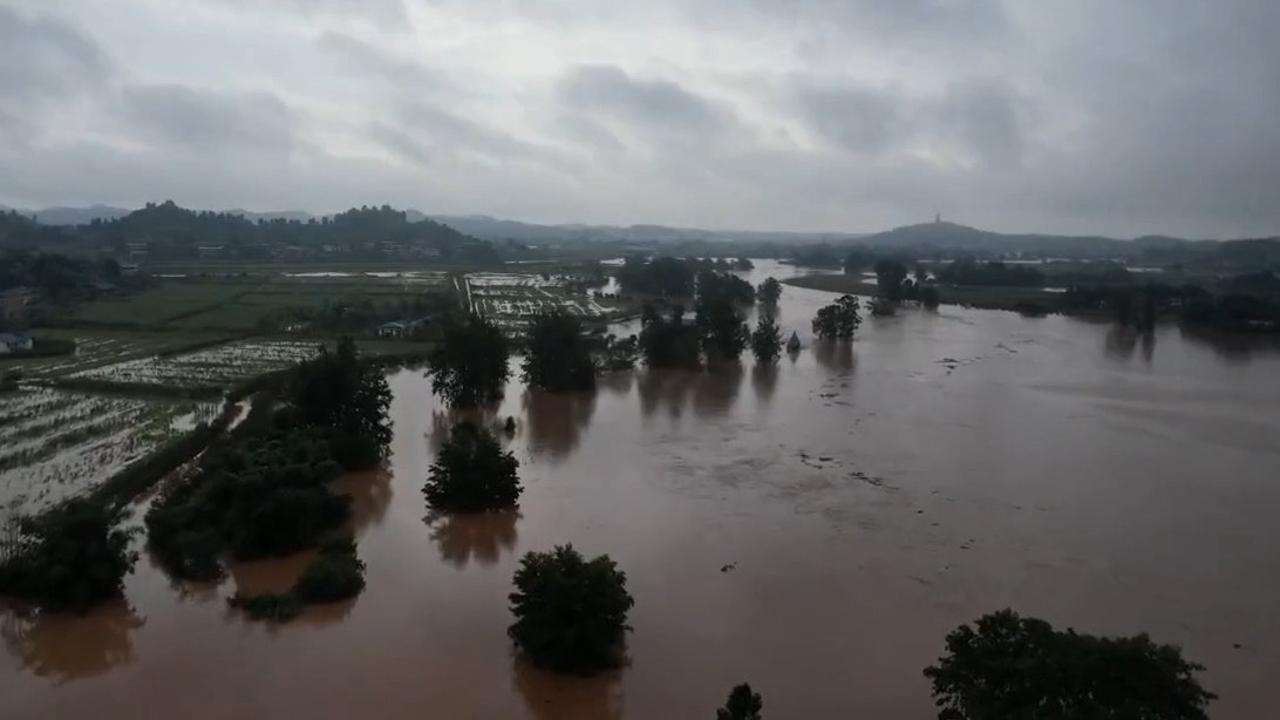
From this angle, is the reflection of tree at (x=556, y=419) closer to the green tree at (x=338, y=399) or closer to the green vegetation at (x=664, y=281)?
the green tree at (x=338, y=399)

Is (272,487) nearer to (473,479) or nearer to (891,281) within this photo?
(473,479)

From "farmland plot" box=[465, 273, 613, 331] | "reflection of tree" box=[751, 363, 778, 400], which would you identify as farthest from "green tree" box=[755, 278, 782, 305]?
"reflection of tree" box=[751, 363, 778, 400]

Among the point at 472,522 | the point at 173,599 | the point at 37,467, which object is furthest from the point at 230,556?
the point at 37,467

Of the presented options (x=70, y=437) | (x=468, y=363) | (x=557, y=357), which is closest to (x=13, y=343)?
(x=70, y=437)

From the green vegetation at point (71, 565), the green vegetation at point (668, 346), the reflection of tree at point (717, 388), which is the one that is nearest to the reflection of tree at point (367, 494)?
the green vegetation at point (71, 565)

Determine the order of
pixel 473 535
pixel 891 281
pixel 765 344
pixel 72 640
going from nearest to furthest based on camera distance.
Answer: pixel 72 640 < pixel 473 535 < pixel 765 344 < pixel 891 281

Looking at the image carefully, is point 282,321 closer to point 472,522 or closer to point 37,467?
point 37,467
